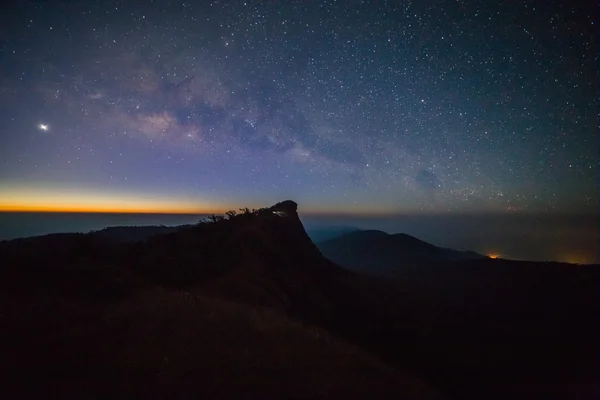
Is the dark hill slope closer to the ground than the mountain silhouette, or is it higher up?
higher up

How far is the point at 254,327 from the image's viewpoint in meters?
7.53

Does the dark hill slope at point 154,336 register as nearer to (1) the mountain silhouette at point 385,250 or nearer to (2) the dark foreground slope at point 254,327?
(2) the dark foreground slope at point 254,327

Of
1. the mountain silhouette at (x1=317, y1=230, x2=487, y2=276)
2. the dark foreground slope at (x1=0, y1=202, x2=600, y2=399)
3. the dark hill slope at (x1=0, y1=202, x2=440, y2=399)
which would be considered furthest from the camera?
the mountain silhouette at (x1=317, y1=230, x2=487, y2=276)

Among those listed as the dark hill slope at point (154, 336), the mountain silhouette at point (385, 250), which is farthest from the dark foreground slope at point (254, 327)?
the mountain silhouette at point (385, 250)

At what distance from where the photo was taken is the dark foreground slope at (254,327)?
17.1 ft

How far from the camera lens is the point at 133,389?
4570 millimetres

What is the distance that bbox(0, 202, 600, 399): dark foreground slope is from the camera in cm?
520

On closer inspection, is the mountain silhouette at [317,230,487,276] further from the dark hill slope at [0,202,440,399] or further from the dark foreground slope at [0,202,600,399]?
the dark hill slope at [0,202,440,399]

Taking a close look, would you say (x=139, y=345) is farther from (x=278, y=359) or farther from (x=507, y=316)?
(x=507, y=316)

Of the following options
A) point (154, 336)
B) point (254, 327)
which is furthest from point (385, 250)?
point (154, 336)

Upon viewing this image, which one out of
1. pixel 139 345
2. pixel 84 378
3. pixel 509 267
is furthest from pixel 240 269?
pixel 509 267

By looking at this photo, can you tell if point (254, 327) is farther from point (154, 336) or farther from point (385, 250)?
point (385, 250)

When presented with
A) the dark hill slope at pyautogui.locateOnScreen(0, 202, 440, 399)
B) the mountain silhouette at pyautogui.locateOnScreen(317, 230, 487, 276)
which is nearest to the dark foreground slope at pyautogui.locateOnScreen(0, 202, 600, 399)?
the dark hill slope at pyautogui.locateOnScreen(0, 202, 440, 399)

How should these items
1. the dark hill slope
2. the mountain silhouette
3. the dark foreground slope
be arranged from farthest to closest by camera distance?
1. the mountain silhouette
2. the dark foreground slope
3. the dark hill slope
